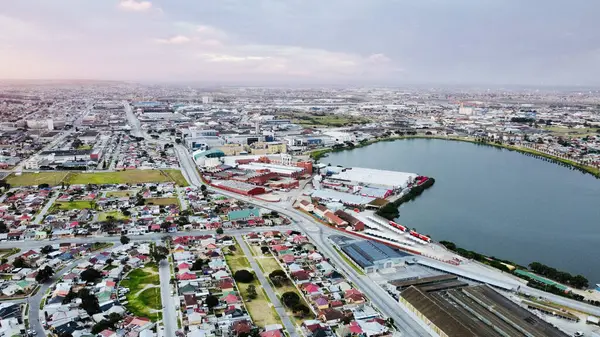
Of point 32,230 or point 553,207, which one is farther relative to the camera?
point 553,207

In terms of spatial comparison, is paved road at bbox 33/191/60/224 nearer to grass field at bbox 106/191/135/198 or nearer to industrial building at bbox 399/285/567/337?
grass field at bbox 106/191/135/198

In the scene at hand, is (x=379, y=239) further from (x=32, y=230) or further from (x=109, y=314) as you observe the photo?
(x=32, y=230)

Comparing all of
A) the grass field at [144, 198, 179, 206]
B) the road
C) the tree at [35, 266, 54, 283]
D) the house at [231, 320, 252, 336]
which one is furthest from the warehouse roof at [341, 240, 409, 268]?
the tree at [35, 266, 54, 283]

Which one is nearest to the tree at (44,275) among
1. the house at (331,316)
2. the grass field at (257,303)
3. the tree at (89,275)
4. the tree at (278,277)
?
the tree at (89,275)

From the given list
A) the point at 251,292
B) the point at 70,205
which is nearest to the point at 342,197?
the point at 251,292

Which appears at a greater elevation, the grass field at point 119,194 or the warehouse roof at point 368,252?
the warehouse roof at point 368,252

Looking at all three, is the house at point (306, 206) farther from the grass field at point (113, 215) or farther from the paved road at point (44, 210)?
the paved road at point (44, 210)

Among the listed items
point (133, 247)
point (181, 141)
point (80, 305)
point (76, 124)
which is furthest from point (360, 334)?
point (76, 124)
